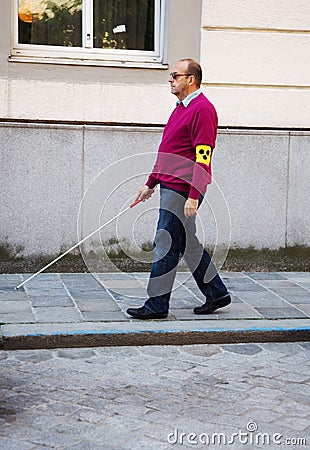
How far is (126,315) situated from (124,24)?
3.38m

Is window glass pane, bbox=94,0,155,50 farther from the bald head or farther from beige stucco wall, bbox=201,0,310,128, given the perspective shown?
the bald head

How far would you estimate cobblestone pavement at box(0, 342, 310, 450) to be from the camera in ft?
13.3

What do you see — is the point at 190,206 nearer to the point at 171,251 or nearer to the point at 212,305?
the point at 171,251

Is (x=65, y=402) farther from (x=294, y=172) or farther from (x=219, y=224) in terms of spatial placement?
(x=294, y=172)

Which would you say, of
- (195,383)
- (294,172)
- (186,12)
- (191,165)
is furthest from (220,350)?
(186,12)

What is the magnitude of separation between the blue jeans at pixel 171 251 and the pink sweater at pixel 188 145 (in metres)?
0.12

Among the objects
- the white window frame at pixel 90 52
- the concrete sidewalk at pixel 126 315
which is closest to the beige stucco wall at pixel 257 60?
the white window frame at pixel 90 52

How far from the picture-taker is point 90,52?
800 centimetres

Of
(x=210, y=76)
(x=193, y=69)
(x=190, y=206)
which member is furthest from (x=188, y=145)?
(x=210, y=76)

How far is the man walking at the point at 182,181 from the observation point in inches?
225

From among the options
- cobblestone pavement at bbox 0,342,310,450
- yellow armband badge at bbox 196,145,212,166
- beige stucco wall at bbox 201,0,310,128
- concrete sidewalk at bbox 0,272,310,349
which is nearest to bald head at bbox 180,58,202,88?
yellow armband badge at bbox 196,145,212,166

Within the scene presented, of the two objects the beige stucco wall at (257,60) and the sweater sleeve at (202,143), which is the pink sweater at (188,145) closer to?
the sweater sleeve at (202,143)

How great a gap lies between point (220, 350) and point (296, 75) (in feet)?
11.7

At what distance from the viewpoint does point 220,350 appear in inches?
226
